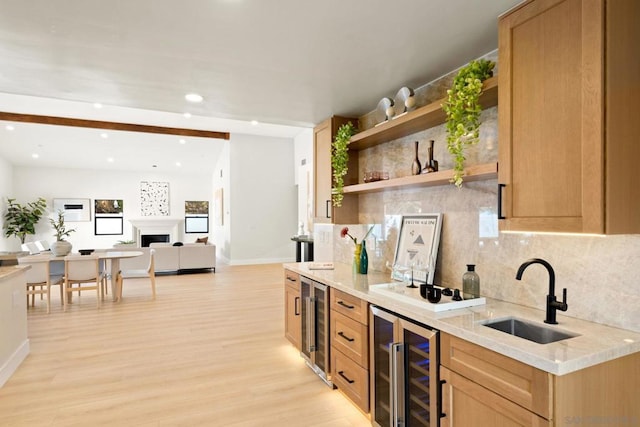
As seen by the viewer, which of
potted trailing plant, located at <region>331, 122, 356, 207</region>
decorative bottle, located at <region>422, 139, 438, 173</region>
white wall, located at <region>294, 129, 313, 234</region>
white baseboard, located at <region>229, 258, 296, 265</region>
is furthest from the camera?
white baseboard, located at <region>229, 258, 296, 265</region>

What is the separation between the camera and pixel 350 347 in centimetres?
250

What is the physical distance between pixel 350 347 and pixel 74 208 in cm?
1262

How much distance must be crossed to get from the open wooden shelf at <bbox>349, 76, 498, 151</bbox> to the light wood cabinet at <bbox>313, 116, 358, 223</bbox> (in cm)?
29

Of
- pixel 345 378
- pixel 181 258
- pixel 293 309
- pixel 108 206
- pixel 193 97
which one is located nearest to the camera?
pixel 345 378

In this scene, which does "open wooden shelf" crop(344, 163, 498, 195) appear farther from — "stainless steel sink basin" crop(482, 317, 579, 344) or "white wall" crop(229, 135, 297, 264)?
"white wall" crop(229, 135, 297, 264)

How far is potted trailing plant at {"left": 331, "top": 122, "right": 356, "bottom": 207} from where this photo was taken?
132 inches

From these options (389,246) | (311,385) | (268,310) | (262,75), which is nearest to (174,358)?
(311,385)

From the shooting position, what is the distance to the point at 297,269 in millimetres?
3377

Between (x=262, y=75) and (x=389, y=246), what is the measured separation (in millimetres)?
1744

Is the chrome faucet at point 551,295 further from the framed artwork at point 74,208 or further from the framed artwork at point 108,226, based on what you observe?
the framed artwork at point 74,208

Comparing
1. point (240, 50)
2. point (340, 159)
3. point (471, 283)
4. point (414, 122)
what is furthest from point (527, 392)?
point (340, 159)

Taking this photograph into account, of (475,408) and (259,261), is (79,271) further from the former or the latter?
(475,408)

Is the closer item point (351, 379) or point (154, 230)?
point (351, 379)

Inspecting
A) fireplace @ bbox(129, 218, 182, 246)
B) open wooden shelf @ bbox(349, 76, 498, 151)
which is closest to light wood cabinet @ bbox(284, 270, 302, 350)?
open wooden shelf @ bbox(349, 76, 498, 151)
